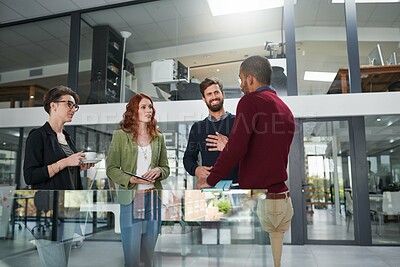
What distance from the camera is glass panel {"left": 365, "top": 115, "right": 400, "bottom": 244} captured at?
18.8ft

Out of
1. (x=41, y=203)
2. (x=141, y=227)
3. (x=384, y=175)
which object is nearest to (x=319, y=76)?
(x=384, y=175)

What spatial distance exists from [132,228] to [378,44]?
6.04 metres

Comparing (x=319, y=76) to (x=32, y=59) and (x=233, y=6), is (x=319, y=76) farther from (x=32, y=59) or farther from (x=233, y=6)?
(x=32, y=59)

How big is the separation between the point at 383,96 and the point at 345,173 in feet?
4.54

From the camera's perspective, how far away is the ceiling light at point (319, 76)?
5.89m

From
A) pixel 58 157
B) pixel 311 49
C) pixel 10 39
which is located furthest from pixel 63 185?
pixel 10 39

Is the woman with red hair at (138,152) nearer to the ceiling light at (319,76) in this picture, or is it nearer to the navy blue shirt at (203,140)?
the navy blue shirt at (203,140)

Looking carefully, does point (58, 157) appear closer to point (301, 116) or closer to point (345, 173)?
point (301, 116)

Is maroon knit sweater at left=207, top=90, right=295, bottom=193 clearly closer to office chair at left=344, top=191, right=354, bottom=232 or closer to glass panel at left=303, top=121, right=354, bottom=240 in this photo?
glass panel at left=303, top=121, right=354, bottom=240

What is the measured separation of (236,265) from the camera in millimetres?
1373

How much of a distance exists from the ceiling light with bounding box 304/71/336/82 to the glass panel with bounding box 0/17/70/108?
14.9 feet

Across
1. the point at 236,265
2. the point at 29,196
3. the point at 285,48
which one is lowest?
the point at 236,265

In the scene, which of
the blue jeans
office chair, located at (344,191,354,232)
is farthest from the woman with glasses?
office chair, located at (344,191,354,232)

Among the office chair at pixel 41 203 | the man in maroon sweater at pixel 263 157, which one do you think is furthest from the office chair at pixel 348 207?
the office chair at pixel 41 203
